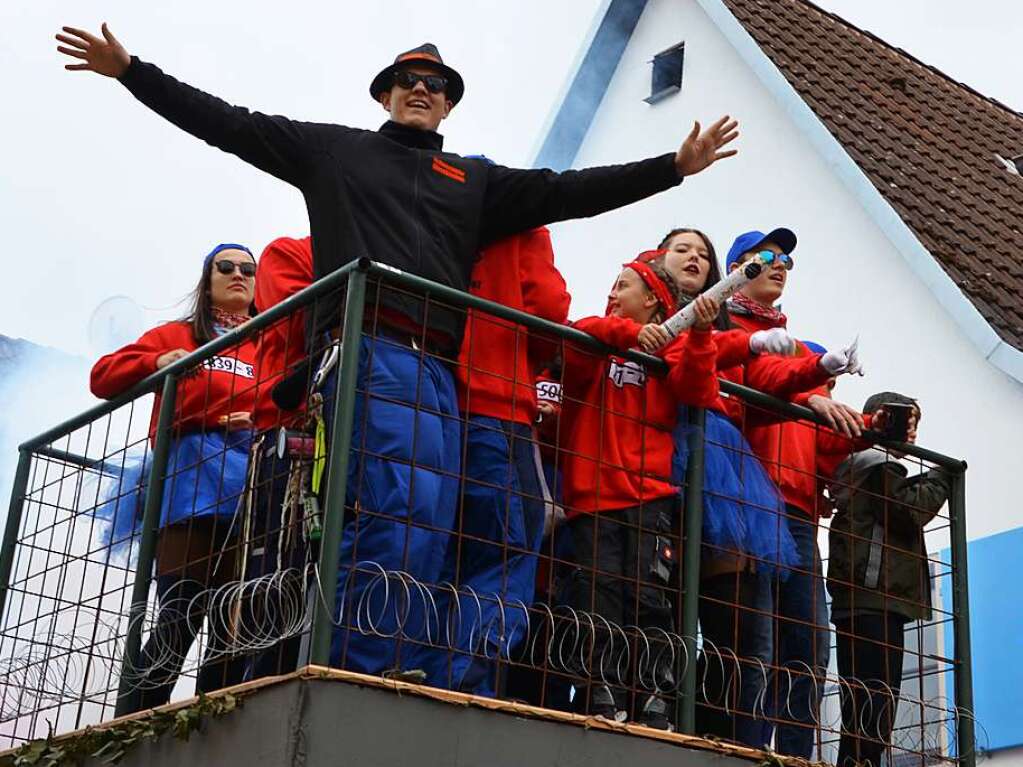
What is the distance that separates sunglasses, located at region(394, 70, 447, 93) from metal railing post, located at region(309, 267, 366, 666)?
1055 mm

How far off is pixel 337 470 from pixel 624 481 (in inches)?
46.4

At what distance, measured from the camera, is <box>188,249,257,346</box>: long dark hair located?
252 inches

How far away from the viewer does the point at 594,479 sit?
5.55 metres

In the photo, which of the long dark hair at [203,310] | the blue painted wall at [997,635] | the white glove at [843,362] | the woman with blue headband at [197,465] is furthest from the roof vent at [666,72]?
the white glove at [843,362]

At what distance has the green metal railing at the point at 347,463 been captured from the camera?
4.74 meters

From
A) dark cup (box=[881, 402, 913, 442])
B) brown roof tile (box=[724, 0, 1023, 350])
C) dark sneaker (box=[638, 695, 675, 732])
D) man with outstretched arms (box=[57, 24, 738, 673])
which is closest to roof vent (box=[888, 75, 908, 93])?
brown roof tile (box=[724, 0, 1023, 350])

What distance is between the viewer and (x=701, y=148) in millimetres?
5785

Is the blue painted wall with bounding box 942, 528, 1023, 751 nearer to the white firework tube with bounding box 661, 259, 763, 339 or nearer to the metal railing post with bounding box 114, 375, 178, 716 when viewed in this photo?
the white firework tube with bounding box 661, 259, 763, 339

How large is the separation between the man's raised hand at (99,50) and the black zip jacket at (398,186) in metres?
0.05

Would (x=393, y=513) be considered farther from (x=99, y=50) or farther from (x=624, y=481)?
(x=99, y=50)

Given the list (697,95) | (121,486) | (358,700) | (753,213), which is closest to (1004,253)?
(753,213)

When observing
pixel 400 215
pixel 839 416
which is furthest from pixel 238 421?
pixel 839 416

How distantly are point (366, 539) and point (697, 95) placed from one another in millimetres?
8993

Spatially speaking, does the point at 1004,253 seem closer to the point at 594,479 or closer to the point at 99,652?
the point at 594,479
